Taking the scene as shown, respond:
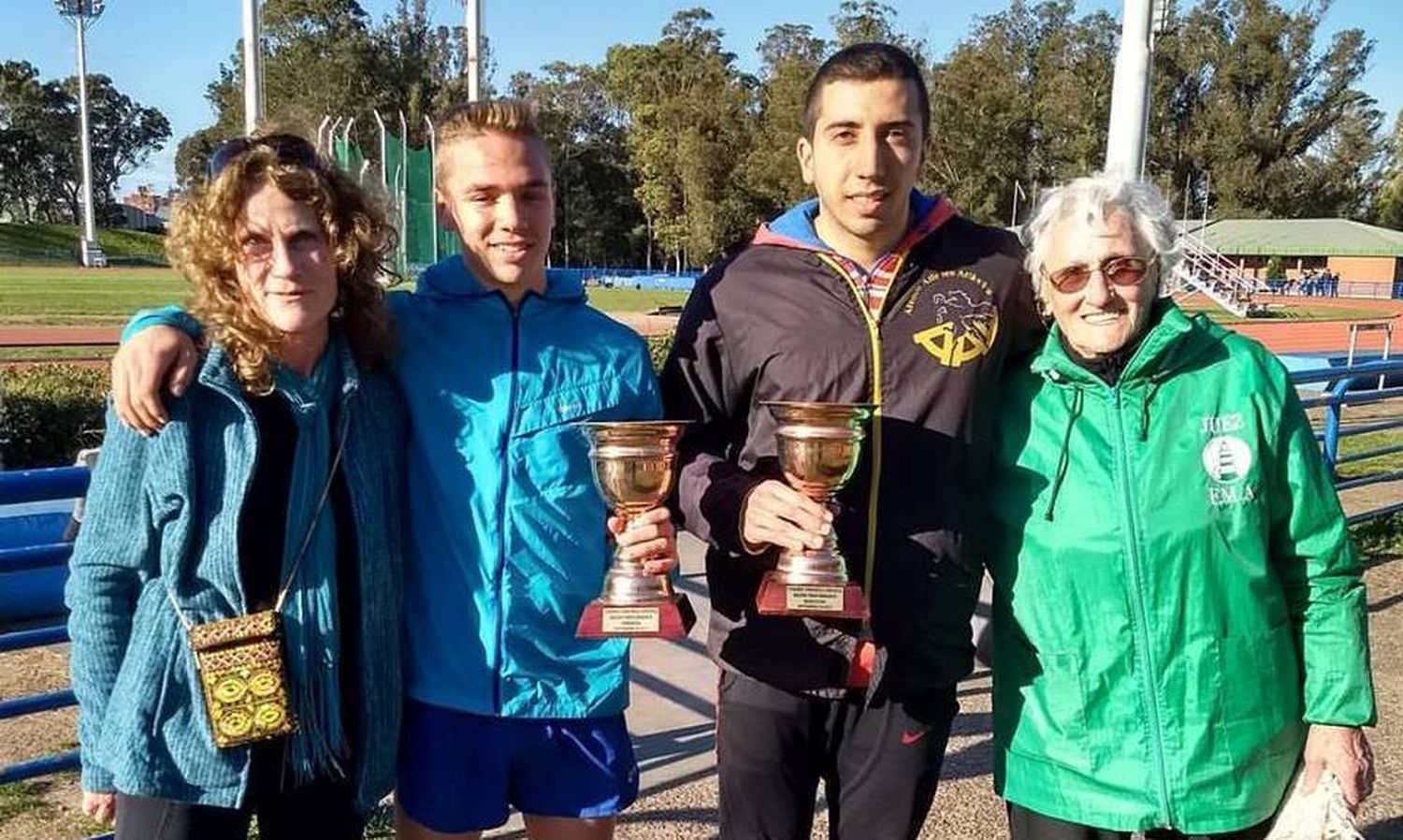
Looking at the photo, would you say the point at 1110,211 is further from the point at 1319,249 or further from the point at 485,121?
the point at 1319,249

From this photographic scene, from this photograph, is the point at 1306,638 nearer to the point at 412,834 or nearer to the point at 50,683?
the point at 412,834

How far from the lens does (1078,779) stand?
2.57 metres

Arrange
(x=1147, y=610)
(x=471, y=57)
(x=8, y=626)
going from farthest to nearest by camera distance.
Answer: (x=471, y=57) → (x=8, y=626) → (x=1147, y=610)

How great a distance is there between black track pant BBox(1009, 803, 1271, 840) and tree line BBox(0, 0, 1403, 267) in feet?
176

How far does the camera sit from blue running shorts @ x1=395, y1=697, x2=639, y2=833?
2.65 meters

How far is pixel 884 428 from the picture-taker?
2.71m

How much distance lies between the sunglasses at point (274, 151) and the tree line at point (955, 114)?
5356 cm

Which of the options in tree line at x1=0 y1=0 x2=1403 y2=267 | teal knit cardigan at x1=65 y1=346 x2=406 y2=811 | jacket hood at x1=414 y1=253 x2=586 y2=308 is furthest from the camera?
tree line at x1=0 y1=0 x2=1403 y2=267

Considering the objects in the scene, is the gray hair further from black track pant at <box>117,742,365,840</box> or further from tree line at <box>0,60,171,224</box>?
tree line at <box>0,60,171,224</box>

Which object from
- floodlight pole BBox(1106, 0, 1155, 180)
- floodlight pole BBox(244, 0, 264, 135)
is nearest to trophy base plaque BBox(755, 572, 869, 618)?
floodlight pole BBox(1106, 0, 1155, 180)

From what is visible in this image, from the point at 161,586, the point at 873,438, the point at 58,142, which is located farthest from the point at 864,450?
the point at 58,142

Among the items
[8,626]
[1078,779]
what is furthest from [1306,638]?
[8,626]

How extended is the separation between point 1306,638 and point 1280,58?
75.0 m

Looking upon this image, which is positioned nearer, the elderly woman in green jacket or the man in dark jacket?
the elderly woman in green jacket
